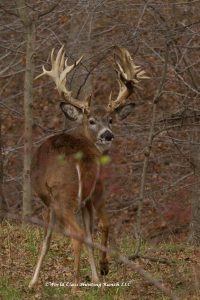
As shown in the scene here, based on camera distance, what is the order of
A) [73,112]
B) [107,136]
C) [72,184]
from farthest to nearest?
[73,112] → [107,136] → [72,184]

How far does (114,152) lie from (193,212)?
322 cm

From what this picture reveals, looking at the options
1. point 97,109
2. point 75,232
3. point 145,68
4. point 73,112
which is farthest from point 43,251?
point 145,68

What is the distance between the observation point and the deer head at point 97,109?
10.1m

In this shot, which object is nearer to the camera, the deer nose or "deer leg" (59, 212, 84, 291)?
"deer leg" (59, 212, 84, 291)

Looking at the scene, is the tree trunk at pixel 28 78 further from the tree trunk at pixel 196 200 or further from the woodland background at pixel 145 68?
the tree trunk at pixel 196 200

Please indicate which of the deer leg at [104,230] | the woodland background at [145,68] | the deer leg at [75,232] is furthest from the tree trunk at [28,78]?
the deer leg at [75,232]

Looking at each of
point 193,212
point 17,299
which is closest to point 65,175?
point 17,299

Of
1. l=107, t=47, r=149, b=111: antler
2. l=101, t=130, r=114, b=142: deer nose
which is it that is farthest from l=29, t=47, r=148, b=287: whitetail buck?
l=107, t=47, r=149, b=111: antler

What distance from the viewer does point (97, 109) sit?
34.5ft

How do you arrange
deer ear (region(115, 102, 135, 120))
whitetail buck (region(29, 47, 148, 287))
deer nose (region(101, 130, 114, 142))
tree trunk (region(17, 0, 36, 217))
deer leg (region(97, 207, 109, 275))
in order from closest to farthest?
1. whitetail buck (region(29, 47, 148, 287))
2. deer leg (region(97, 207, 109, 275))
3. deer nose (region(101, 130, 114, 142))
4. deer ear (region(115, 102, 135, 120))
5. tree trunk (region(17, 0, 36, 217))

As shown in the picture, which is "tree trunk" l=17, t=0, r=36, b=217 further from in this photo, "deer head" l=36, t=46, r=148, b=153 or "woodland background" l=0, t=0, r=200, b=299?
"deer head" l=36, t=46, r=148, b=153

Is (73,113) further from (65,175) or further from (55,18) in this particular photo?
(55,18)

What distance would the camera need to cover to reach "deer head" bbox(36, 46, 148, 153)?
10.1m

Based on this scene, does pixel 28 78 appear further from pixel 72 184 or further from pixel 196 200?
pixel 72 184
